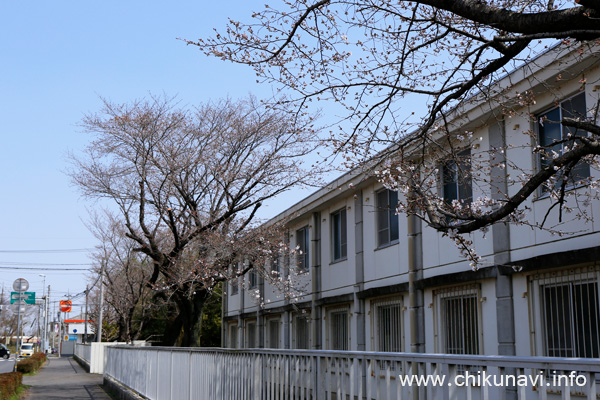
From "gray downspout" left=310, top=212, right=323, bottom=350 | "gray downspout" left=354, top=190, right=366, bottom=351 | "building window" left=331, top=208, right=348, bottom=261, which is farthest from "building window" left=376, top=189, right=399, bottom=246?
"gray downspout" left=310, top=212, right=323, bottom=350

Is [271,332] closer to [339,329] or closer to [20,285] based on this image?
[339,329]

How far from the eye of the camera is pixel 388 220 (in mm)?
17594

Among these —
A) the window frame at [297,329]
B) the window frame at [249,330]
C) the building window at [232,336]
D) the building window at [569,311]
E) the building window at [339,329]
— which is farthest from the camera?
the building window at [232,336]

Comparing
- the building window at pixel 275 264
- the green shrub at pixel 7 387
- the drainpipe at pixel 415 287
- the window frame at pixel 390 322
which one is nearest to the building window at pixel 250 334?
the building window at pixel 275 264

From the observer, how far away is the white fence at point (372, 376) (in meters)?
4.06

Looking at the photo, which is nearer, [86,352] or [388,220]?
[388,220]

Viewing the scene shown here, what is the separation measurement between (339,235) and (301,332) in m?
4.45

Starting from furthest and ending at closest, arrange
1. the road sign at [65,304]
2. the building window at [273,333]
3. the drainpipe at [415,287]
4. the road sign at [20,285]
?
the road sign at [65,304], the building window at [273,333], the road sign at [20,285], the drainpipe at [415,287]

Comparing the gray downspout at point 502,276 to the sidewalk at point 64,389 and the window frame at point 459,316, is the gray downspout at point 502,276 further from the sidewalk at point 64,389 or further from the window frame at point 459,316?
the sidewalk at point 64,389

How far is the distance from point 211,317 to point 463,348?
123ft

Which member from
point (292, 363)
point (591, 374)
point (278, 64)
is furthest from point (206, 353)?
point (591, 374)

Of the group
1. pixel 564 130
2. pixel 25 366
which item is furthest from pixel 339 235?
pixel 25 366

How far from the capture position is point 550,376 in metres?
4.07

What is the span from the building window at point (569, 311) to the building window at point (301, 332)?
11969 mm
